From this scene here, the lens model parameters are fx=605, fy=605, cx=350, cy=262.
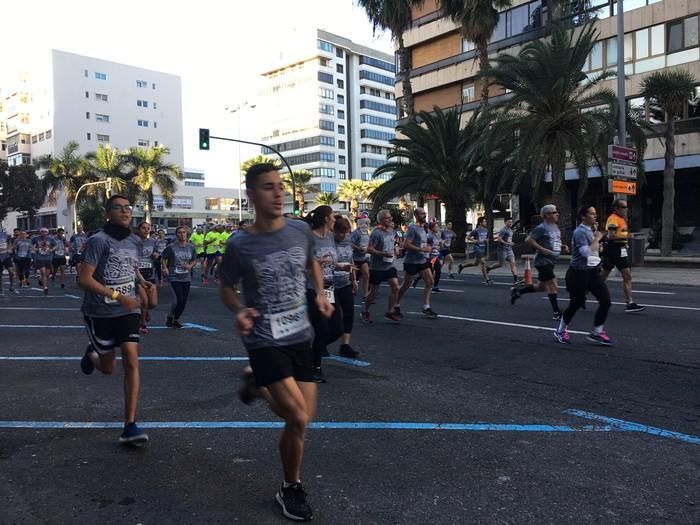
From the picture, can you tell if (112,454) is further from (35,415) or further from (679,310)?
(679,310)

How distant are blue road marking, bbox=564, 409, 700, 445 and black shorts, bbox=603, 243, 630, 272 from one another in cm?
625

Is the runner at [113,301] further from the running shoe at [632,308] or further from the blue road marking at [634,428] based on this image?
the running shoe at [632,308]

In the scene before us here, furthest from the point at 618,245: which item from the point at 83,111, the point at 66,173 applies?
the point at 83,111

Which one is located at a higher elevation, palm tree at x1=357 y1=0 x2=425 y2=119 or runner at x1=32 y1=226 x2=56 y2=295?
palm tree at x1=357 y1=0 x2=425 y2=119

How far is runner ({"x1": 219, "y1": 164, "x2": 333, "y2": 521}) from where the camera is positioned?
312cm

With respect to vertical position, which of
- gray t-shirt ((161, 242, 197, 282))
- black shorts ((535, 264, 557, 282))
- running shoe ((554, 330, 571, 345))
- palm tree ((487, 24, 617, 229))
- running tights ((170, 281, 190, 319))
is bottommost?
running shoe ((554, 330, 571, 345))

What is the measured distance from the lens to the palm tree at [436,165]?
2681 centimetres

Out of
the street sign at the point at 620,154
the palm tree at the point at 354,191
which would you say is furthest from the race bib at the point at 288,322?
the palm tree at the point at 354,191

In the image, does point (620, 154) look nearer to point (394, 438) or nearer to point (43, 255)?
point (394, 438)

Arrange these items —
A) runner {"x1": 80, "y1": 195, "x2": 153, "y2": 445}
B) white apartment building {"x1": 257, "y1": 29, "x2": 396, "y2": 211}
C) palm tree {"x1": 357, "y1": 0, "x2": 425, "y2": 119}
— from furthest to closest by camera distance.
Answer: white apartment building {"x1": 257, "y1": 29, "x2": 396, "y2": 211} → palm tree {"x1": 357, "y1": 0, "x2": 425, "y2": 119} → runner {"x1": 80, "y1": 195, "x2": 153, "y2": 445}

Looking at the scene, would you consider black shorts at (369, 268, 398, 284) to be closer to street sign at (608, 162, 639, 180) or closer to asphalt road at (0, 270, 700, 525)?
asphalt road at (0, 270, 700, 525)

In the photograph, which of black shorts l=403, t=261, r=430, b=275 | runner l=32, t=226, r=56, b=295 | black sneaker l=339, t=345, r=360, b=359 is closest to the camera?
black sneaker l=339, t=345, r=360, b=359

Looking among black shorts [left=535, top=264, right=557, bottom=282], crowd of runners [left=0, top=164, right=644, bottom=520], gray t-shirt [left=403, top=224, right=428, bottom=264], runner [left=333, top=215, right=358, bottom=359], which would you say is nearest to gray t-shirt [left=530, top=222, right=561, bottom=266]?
black shorts [left=535, top=264, right=557, bottom=282]

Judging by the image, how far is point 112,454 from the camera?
4.09 meters
